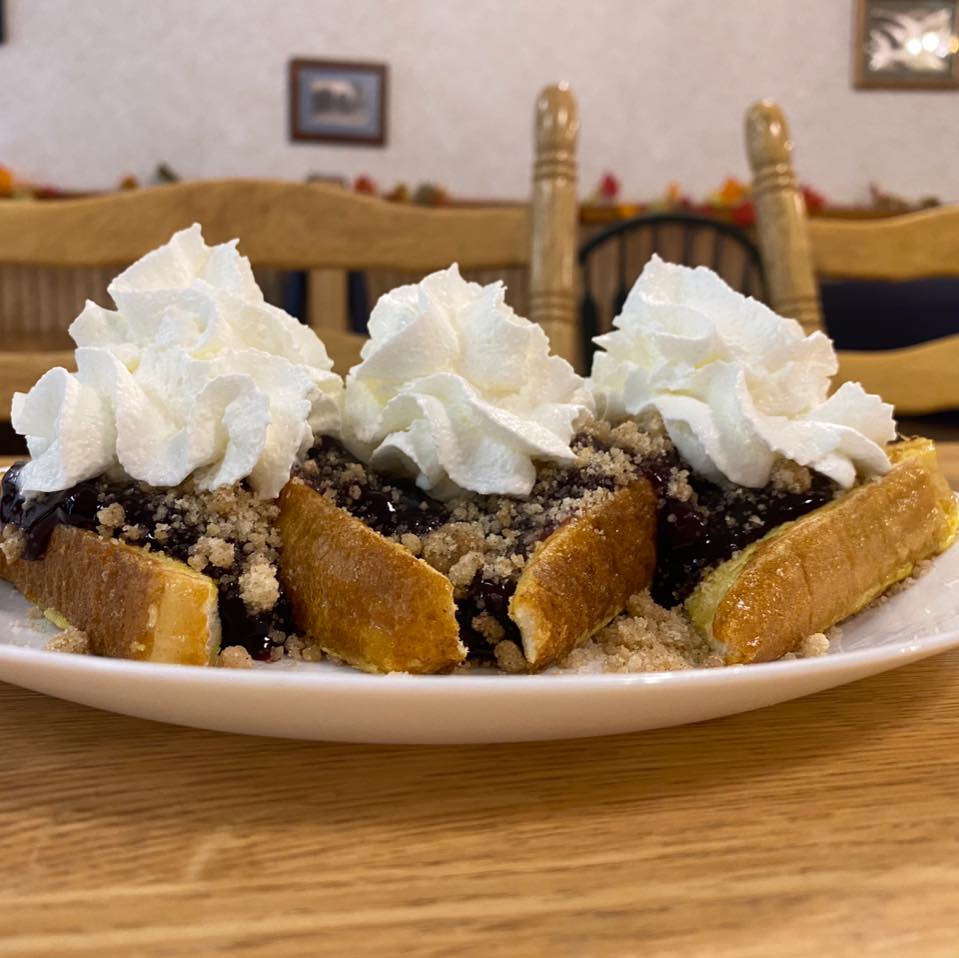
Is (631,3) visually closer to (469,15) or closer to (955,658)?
(469,15)

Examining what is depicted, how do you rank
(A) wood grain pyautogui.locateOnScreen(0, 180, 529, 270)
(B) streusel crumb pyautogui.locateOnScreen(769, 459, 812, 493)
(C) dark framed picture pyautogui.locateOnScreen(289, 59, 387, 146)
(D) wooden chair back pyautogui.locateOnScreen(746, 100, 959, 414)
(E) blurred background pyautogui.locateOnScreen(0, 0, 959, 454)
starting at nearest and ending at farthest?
1. (B) streusel crumb pyautogui.locateOnScreen(769, 459, 812, 493)
2. (A) wood grain pyautogui.locateOnScreen(0, 180, 529, 270)
3. (D) wooden chair back pyautogui.locateOnScreen(746, 100, 959, 414)
4. (E) blurred background pyautogui.locateOnScreen(0, 0, 959, 454)
5. (C) dark framed picture pyautogui.locateOnScreen(289, 59, 387, 146)

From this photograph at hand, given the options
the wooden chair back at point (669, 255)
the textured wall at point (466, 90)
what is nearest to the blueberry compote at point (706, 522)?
the wooden chair back at point (669, 255)

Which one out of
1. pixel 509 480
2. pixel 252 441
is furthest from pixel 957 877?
pixel 252 441

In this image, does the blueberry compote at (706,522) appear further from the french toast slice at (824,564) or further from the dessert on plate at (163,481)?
the dessert on plate at (163,481)

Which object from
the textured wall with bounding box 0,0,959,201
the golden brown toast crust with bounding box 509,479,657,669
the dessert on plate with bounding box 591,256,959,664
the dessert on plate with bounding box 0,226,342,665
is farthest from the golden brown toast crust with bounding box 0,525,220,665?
the textured wall with bounding box 0,0,959,201

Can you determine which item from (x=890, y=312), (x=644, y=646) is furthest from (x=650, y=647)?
(x=890, y=312)

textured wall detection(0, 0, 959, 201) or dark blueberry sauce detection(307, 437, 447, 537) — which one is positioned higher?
textured wall detection(0, 0, 959, 201)

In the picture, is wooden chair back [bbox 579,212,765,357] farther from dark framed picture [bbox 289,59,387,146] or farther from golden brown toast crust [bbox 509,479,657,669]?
golden brown toast crust [bbox 509,479,657,669]

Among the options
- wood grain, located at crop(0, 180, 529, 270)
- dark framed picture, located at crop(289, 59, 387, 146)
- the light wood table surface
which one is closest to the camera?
the light wood table surface
